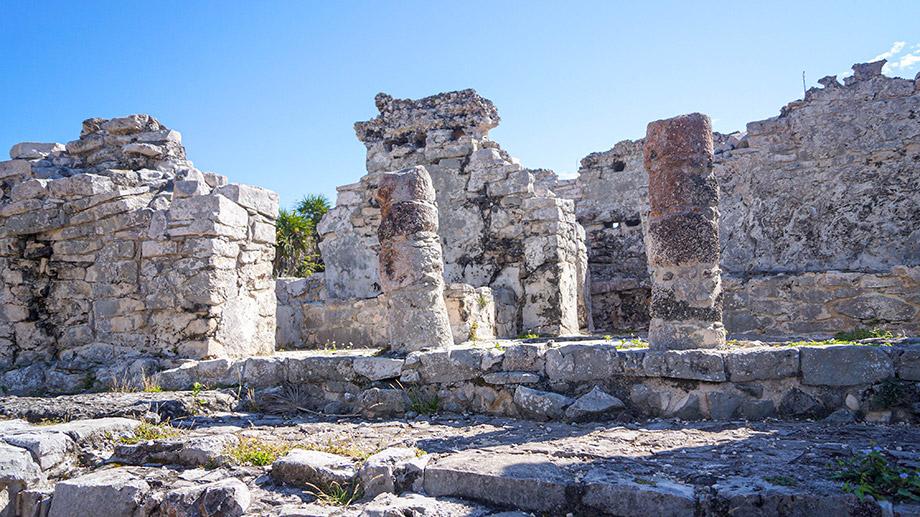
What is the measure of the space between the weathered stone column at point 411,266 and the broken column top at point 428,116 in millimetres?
4155

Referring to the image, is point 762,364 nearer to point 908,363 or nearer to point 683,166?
point 908,363

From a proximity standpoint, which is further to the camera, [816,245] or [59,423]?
[816,245]

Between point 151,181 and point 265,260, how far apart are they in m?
1.59

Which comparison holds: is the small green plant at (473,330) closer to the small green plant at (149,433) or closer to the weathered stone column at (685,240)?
the weathered stone column at (685,240)

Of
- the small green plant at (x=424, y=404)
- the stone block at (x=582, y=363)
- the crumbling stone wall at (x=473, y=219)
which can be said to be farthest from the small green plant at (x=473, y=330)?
the stone block at (x=582, y=363)

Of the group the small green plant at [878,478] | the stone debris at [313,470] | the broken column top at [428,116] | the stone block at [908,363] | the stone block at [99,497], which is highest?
the broken column top at [428,116]

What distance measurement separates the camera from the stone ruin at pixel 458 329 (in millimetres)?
3840

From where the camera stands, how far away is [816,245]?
910cm

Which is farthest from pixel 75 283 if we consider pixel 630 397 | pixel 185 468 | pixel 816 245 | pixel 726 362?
pixel 816 245

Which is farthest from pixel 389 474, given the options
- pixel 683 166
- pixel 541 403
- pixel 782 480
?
pixel 683 166

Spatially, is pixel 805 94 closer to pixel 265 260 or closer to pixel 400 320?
pixel 400 320

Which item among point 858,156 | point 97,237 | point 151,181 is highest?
point 858,156

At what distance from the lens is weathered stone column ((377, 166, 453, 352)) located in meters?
6.27

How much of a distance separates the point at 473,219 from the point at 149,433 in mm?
5849
